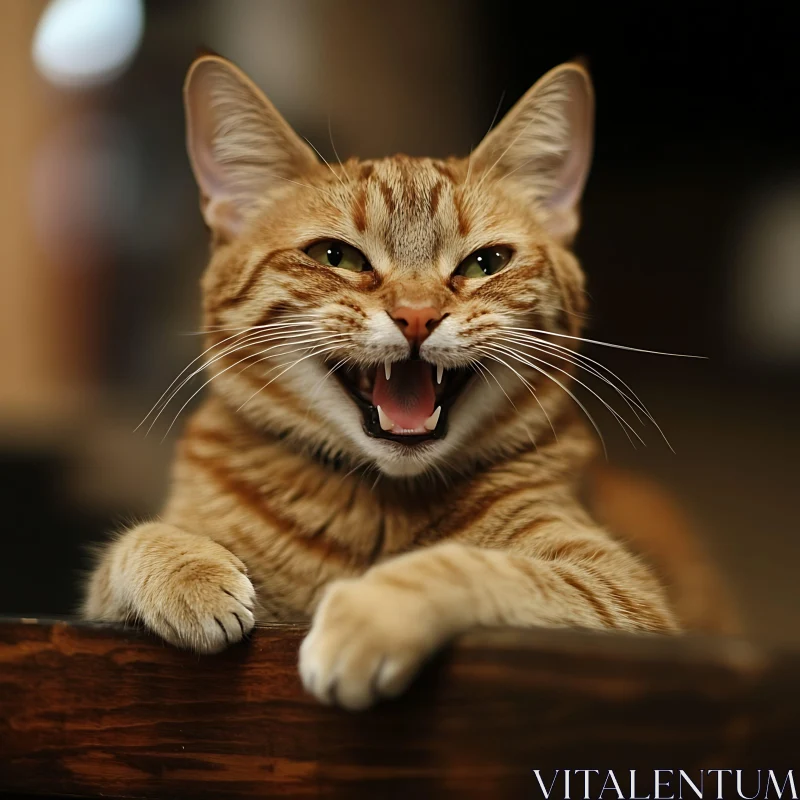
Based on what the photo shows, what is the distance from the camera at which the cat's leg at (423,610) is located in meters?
0.74

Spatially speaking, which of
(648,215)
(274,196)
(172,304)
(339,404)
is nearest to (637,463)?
(648,215)

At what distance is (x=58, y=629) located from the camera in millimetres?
916

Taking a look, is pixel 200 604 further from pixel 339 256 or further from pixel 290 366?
pixel 339 256

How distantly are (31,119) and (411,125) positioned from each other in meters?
0.73

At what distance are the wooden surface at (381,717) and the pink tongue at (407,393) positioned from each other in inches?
11.5

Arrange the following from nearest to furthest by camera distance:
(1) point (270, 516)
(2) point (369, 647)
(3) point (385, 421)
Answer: (2) point (369, 647) < (3) point (385, 421) < (1) point (270, 516)

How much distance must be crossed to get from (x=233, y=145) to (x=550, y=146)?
1.47 feet

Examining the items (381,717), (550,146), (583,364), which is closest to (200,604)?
(381,717)

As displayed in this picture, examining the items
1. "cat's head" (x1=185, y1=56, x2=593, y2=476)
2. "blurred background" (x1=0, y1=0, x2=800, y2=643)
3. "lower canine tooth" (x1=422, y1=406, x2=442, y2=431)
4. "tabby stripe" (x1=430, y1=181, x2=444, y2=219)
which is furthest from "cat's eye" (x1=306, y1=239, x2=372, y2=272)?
"blurred background" (x1=0, y1=0, x2=800, y2=643)

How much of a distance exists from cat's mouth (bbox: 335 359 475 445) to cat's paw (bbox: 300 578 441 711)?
27 centimetres

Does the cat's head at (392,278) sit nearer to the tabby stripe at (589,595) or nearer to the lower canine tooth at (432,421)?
the lower canine tooth at (432,421)

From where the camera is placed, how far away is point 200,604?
89 cm

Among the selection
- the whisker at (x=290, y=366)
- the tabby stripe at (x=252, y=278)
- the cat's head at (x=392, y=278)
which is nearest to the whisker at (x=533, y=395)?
the cat's head at (x=392, y=278)

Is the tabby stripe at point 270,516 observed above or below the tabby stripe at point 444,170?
below
